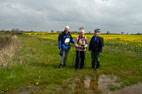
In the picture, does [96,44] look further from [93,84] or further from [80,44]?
[93,84]

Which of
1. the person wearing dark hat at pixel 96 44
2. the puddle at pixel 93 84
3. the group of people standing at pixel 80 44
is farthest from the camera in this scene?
the person wearing dark hat at pixel 96 44

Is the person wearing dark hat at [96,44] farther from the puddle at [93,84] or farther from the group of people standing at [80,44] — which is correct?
→ the puddle at [93,84]

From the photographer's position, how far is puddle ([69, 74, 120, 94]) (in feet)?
15.7

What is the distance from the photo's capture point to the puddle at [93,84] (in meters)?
4.77

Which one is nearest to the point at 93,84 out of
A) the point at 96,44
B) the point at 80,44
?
the point at 80,44

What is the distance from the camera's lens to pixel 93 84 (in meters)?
A: 5.43

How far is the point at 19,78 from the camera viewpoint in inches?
225

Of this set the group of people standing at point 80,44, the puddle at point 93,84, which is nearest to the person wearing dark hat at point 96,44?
the group of people standing at point 80,44

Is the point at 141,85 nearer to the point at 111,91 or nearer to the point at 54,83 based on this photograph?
the point at 111,91

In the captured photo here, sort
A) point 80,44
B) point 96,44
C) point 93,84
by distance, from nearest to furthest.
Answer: point 93,84 → point 80,44 → point 96,44

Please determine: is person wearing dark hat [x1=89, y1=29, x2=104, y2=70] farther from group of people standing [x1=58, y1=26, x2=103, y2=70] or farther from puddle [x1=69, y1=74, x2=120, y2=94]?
puddle [x1=69, y1=74, x2=120, y2=94]

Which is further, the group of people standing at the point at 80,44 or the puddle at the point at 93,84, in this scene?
the group of people standing at the point at 80,44

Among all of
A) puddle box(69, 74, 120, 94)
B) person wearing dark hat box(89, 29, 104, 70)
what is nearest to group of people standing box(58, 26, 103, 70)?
person wearing dark hat box(89, 29, 104, 70)

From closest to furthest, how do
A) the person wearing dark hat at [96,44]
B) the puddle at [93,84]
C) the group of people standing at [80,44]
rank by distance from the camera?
the puddle at [93,84]
the group of people standing at [80,44]
the person wearing dark hat at [96,44]
